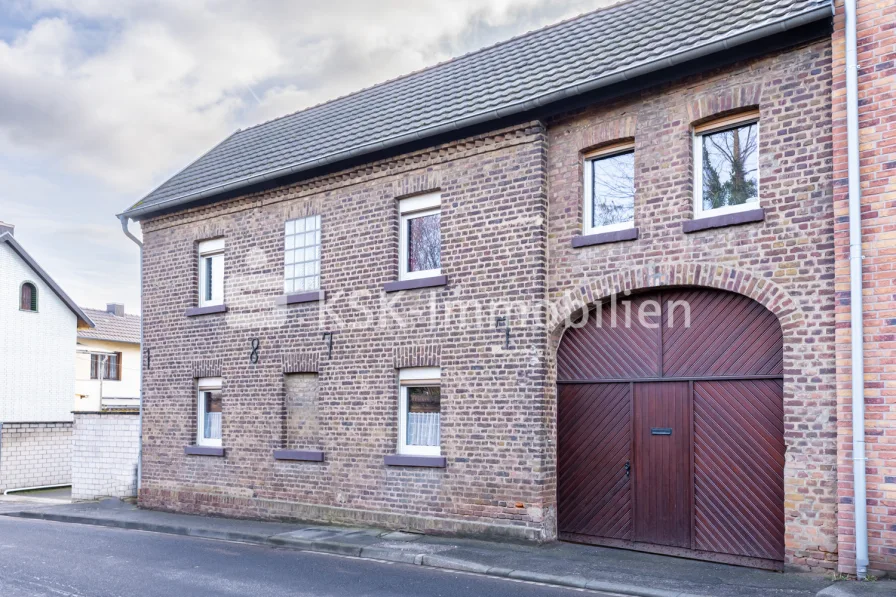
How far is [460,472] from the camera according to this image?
1168 centimetres

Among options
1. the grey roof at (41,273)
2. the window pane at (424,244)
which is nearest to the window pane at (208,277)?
the window pane at (424,244)

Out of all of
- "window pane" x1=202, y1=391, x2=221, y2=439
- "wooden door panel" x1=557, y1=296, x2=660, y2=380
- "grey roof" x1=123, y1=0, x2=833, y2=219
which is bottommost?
"window pane" x1=202, y1=391, x2=221, y2=439

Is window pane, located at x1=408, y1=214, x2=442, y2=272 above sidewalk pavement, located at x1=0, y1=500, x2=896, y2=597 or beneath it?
above

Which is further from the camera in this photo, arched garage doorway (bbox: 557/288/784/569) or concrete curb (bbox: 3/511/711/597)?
arched garage doorway (bbox: 557/288/784/569)

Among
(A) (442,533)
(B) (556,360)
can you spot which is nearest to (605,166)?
(B) (556,360)

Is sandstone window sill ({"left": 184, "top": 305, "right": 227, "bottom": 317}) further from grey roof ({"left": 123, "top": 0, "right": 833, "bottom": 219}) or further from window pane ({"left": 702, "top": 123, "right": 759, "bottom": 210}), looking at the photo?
window pane ({"left": 702, "top": 123, "right": 759, "bottom": 210})

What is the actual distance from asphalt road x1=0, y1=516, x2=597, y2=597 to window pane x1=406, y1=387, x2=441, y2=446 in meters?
2.39

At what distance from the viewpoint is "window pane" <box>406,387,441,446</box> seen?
12.4 m

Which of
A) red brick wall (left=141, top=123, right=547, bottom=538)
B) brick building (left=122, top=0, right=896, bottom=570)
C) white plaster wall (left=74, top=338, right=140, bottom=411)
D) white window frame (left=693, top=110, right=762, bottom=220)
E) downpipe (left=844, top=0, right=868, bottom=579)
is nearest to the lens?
downpipe (left=844, top=0, right=868, bottom=579)

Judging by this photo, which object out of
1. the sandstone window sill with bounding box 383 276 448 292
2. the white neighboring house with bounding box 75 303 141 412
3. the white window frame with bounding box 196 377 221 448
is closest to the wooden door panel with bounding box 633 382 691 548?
the sandstone window sill with bounding box 383 276 448 292

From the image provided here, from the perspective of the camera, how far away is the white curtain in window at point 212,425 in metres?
15.6

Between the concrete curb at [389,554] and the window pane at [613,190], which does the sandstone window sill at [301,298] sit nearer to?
the concrete curb at [389,554]

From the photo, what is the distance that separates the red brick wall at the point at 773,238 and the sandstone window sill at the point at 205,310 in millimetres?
7405

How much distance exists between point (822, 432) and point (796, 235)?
7.32 ft
